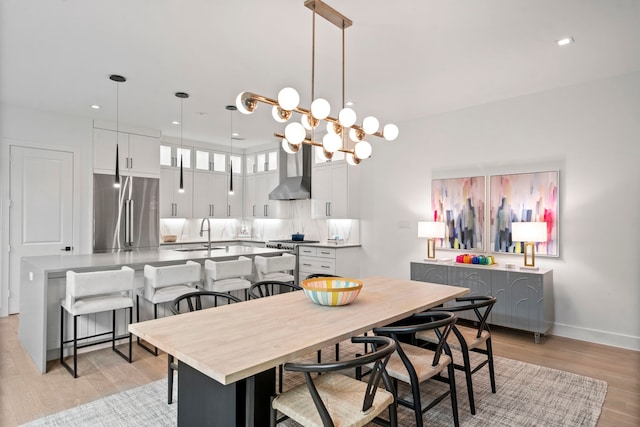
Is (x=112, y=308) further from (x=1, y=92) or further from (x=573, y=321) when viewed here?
(x=573, y=321)

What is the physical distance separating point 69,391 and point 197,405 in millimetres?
1532

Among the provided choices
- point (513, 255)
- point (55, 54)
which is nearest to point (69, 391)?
point (55, 54)

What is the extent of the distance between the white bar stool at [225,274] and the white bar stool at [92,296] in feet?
2.54

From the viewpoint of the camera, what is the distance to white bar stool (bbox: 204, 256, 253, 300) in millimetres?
3820

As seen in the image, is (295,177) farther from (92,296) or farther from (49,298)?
(49,298)

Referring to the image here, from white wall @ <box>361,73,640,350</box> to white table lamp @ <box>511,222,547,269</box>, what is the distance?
0.27 m

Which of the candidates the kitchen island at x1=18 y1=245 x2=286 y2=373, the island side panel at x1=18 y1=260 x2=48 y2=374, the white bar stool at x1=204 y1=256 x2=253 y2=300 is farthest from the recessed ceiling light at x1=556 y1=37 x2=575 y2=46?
the island side panel at x1=18 y1=260 x2=48 y2=374

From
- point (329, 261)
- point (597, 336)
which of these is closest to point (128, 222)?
point (329, 261)

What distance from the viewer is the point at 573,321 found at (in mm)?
4082

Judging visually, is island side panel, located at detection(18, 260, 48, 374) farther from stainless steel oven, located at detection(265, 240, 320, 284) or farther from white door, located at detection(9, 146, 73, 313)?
stainless steel oven, located at detection(265, 240, 320, 284)

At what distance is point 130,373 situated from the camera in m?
3.11

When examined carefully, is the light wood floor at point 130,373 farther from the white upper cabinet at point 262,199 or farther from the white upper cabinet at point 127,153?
the white upper cabinet at point 262,199

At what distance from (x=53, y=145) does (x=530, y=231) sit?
6.29 m

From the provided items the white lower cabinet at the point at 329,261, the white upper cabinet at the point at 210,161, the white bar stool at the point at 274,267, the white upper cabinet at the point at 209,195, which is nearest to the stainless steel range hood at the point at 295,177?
the white lower cabinet at the point at 329,261
